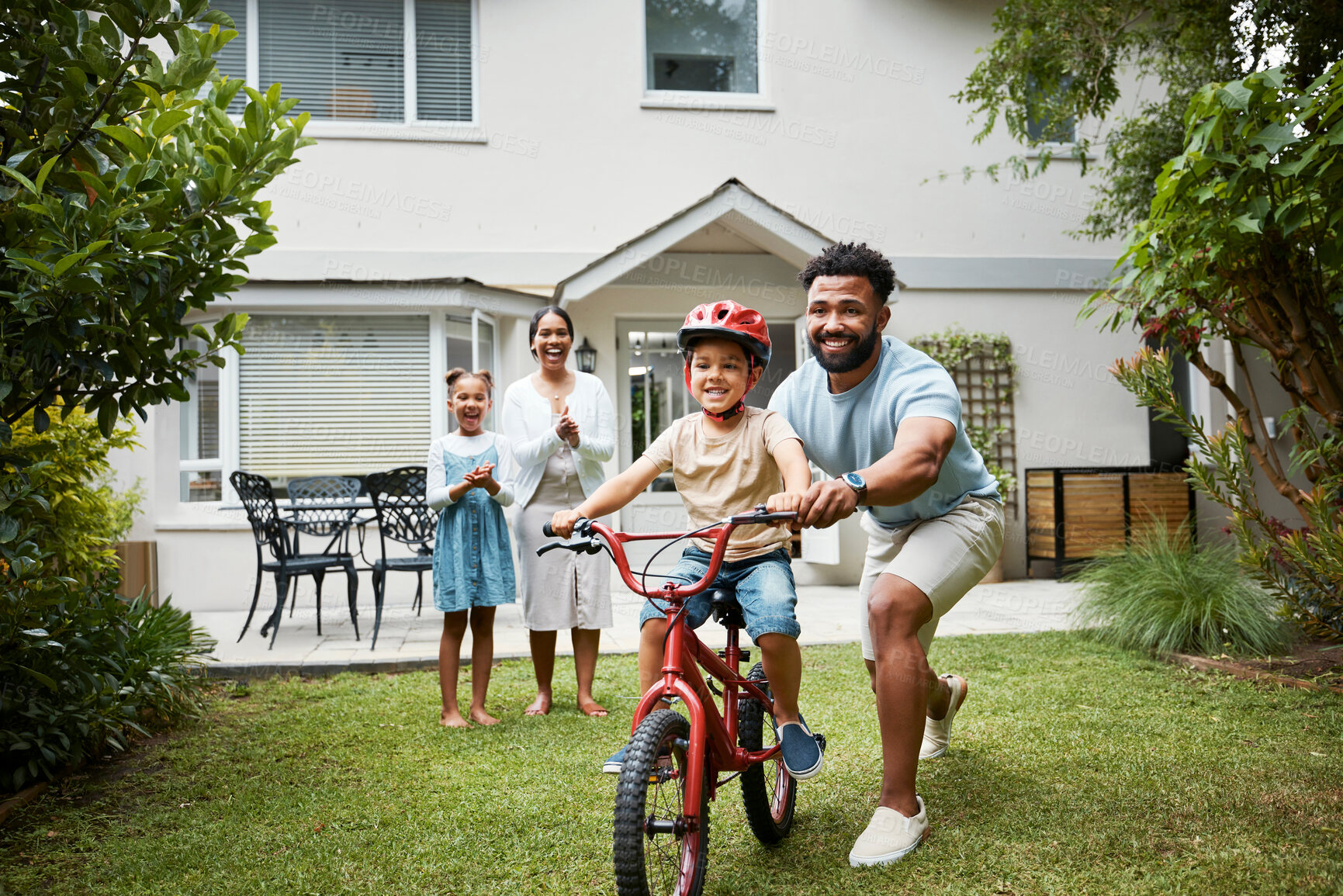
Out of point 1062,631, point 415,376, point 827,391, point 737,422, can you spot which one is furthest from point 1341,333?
point 415,376

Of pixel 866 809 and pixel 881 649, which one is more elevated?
pixel 881 649

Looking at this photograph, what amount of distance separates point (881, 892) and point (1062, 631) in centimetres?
438

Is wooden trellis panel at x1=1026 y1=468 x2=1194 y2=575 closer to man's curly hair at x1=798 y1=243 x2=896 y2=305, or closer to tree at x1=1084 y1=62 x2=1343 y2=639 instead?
tree at x1=1084 y1=62 x2=1343 y2=639

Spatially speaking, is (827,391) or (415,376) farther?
(415,376)

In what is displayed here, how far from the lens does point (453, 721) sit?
455 centimetres

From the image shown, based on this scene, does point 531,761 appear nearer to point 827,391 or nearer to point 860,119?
point 827,391

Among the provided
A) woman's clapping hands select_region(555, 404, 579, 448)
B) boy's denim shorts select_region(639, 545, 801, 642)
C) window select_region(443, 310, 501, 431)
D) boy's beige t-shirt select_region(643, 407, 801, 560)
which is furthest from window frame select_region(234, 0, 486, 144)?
boy's denim shorts select_region(639, 545, 801, 642)

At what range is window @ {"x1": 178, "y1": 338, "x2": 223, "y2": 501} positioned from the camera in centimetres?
877

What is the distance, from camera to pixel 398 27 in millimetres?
9633

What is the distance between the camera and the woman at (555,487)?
4.62 m

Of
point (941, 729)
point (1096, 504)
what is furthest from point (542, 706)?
point (1096, 504)

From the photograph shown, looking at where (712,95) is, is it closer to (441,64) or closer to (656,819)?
(441,64)

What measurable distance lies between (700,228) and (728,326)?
20.0 feet

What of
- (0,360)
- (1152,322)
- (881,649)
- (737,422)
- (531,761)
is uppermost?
(1152,322)
